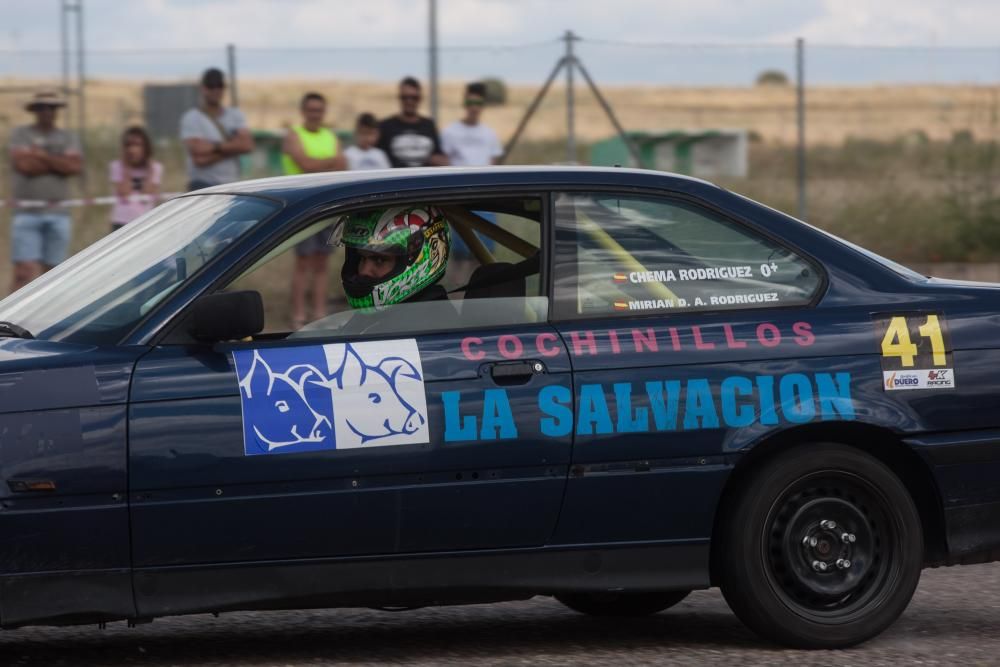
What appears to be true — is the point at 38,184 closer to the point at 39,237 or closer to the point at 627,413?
the point at 39,237

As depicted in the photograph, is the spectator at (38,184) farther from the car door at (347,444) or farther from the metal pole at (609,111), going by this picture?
the car door at (347,444)

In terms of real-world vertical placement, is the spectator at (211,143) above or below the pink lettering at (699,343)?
above

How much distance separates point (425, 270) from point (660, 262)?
2.56 ft

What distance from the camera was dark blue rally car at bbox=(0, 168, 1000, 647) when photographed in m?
4.90

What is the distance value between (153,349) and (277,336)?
0.45 meters

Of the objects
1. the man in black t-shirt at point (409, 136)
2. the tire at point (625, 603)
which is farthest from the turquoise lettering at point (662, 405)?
the man in black t-shirt at point (409, 136)

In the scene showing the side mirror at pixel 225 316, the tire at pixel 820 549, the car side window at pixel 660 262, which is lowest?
the tire at pixel 820 549

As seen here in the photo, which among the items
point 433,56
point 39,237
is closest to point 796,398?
point 39,237

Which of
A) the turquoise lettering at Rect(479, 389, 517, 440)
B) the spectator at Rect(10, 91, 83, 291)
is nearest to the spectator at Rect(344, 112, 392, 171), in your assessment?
the spectator at Rect(10, 91, 83, 291)

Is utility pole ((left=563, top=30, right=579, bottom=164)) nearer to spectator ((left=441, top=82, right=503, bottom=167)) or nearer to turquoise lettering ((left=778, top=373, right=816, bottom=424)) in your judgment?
spectator ((left=441, top=82, right=503, bottom=167))

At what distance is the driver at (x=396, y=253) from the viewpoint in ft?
18.1

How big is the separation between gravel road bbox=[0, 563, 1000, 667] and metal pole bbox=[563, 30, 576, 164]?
30.5 feet

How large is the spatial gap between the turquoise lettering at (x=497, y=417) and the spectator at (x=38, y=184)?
7477mm

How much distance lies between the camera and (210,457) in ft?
16.1
